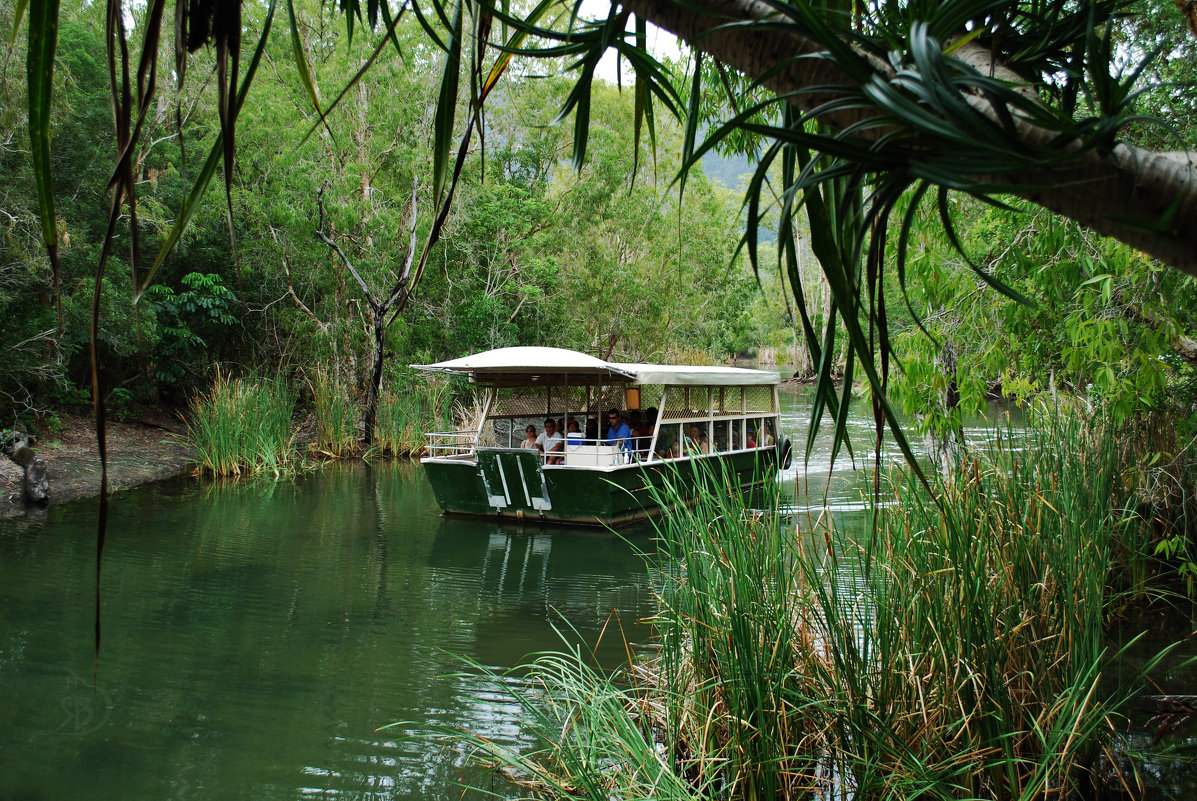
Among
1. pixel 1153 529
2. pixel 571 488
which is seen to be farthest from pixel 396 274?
pixel 1153 529

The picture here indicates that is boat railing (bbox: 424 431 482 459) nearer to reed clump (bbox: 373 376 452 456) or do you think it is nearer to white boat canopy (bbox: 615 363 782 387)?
white boat canopy (bbox: 615 363 782 387)

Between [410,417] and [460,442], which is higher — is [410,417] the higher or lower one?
the higher one

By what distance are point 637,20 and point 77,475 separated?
14.3 metres

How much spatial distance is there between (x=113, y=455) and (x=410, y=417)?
5.29 metres

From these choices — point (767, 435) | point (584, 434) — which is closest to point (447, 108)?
point (584, 434)

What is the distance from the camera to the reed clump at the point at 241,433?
48.0ft

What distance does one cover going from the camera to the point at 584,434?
13.3m

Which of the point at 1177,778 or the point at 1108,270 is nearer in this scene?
the point at 1177,778

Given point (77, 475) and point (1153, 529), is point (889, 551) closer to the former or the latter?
point (1153, 529)

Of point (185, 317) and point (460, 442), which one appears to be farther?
point (185, 317)

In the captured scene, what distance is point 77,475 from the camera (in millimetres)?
13398

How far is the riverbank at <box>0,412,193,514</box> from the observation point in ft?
42.5

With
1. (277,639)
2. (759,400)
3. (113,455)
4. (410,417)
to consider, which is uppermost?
(759,400)

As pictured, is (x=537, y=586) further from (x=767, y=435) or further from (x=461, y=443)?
(x=767, y=435)
